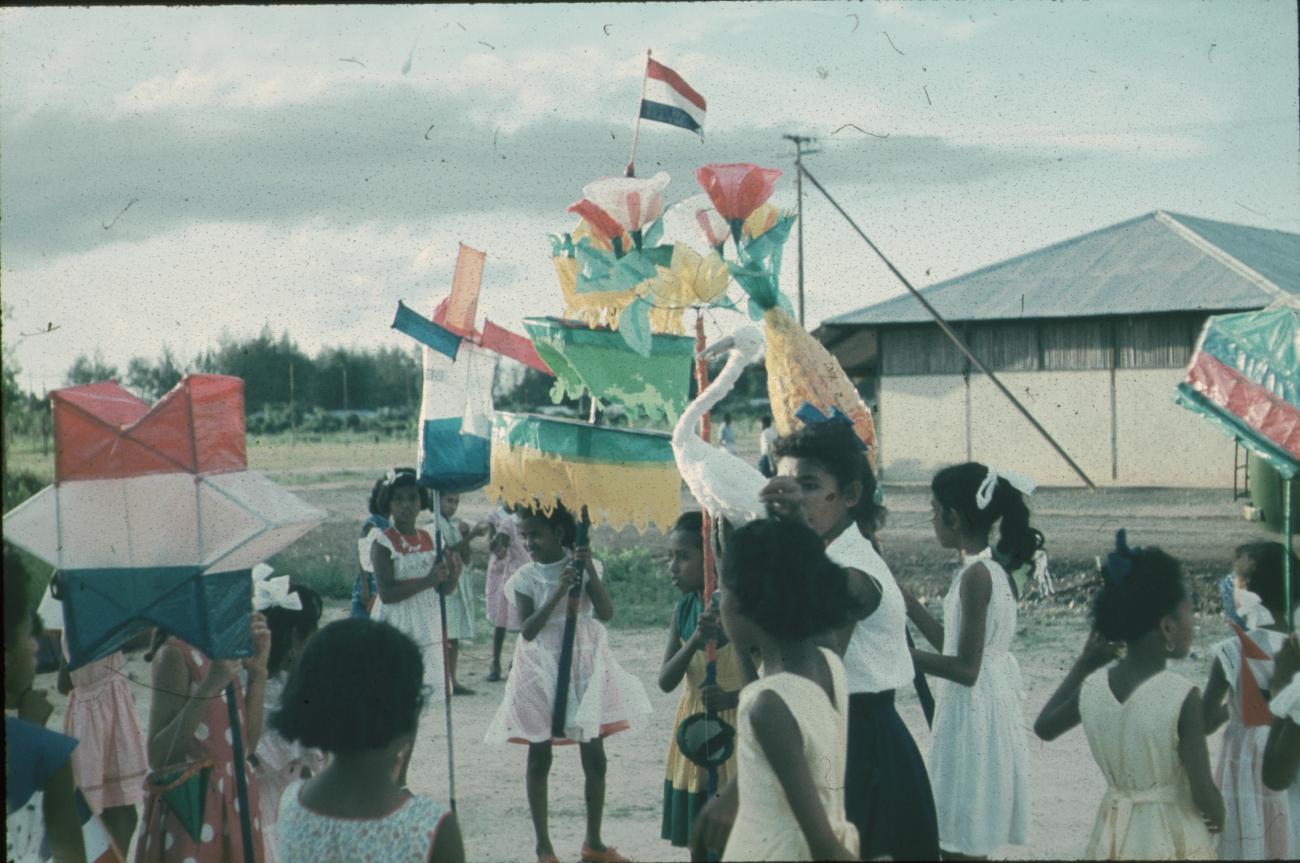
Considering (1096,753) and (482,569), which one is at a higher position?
(1096,753)

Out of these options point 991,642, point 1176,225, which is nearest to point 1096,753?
point 991,642

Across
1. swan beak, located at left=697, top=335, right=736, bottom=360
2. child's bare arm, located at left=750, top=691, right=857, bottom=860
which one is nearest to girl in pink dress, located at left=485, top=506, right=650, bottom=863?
swan beak, located at left=697, top=335, right=736, bottom=360

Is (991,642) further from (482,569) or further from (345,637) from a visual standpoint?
(482,569)

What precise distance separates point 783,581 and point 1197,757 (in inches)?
49.3

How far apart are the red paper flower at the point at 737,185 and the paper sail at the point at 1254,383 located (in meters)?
1.40

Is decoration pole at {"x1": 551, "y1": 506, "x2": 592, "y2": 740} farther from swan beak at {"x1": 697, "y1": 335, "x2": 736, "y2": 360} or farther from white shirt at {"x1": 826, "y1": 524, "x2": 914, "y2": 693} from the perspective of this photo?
white shirt at {"x1": 826, "y1": 524, "x2": 914, "y2": 693}

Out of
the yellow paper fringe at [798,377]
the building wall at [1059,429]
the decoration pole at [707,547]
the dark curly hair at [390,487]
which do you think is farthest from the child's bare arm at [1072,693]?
the building wall at [1059,429]

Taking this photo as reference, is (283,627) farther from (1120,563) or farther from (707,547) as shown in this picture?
(1120,563)

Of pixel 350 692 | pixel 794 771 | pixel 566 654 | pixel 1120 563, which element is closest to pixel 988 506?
pixel 1120 563

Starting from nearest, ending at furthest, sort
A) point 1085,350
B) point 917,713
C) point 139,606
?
point 139,606
point 917,713
point 1085,350

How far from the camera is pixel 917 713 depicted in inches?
263

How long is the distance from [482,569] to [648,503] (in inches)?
346

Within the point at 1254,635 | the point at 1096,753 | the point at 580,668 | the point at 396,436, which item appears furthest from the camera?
the point at 396,436

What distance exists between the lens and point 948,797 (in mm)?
3709
